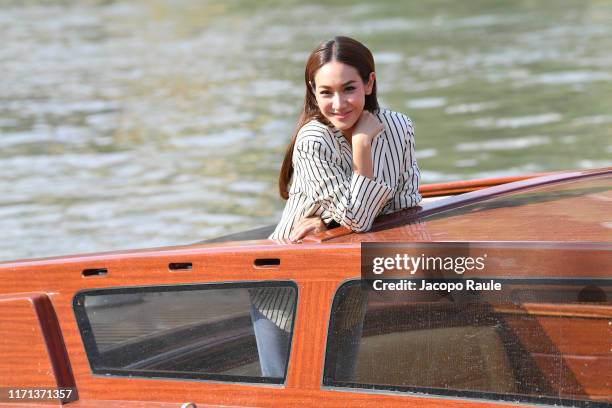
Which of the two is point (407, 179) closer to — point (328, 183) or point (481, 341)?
point (328, 183)

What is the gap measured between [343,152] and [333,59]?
34 centimetres

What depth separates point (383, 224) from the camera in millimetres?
3760

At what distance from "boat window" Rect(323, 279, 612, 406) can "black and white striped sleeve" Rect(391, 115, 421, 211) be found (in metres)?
0.77

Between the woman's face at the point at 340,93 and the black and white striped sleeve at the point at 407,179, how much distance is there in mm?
275

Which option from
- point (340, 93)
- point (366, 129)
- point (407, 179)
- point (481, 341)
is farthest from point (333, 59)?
point (481, 341)

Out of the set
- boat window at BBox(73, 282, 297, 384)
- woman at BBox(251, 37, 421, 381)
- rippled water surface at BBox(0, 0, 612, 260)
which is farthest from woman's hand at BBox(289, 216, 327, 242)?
rippled water surface at BBox(0, 0, 612, 260)

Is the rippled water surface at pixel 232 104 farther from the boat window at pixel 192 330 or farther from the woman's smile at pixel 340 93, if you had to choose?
the woman's smile at pixel 340 93

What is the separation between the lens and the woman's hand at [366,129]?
3.83 metres

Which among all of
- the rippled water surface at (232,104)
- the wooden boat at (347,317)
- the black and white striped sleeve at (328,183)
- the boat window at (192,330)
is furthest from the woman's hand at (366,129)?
the rippled water surface at (232,104)

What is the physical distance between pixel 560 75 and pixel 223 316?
43.5 feet

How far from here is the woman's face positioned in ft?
12.6

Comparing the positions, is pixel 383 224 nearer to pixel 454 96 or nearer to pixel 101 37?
pixel 454 96

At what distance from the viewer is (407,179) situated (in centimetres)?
409

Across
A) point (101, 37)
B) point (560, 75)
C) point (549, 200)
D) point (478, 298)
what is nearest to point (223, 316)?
point (478, 298)
